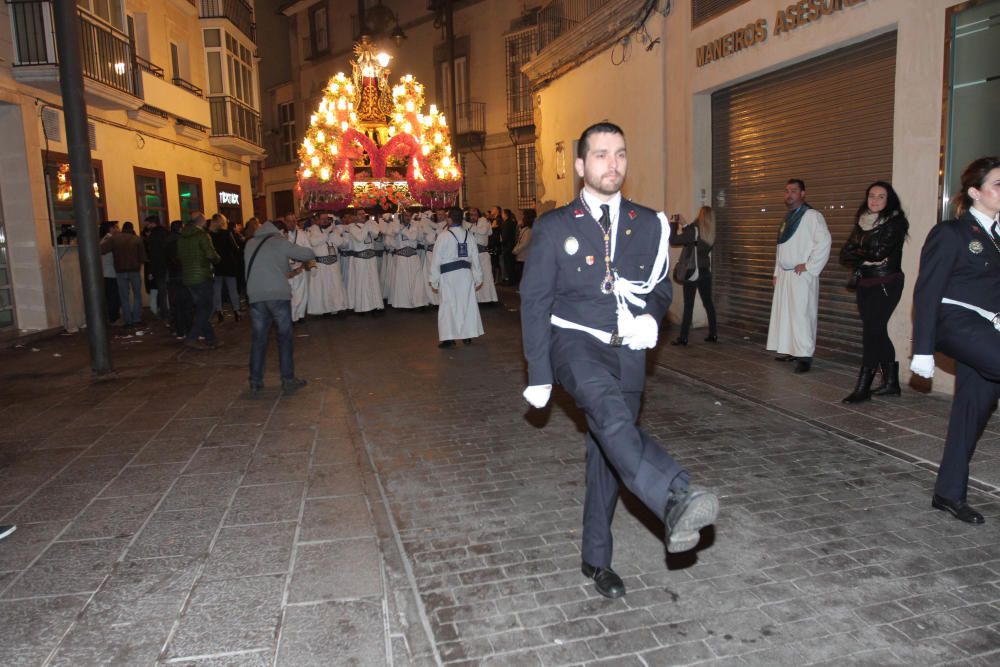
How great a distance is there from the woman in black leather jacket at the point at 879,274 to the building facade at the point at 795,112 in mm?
693

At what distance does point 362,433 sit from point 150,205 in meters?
15.5

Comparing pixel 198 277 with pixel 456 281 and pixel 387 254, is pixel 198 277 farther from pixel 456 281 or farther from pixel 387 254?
pixel 387 254

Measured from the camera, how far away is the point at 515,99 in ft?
89.8

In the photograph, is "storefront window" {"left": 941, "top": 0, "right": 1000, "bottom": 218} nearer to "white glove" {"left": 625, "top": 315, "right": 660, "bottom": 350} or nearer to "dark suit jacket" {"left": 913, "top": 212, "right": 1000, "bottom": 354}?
"dark suit jacket" {"left": 913, "top": 212, "right": 1000, "bottom": 354}

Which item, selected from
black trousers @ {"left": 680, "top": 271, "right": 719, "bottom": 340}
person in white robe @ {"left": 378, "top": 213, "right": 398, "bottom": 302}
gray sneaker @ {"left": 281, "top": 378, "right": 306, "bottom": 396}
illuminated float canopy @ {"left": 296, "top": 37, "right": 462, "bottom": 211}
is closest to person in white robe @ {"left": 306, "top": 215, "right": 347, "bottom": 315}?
person in white robe @ {"left": 378, "top": 213, "right": 398, "bottom": 302}

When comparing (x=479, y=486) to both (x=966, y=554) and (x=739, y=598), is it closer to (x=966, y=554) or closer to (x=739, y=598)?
(x=739, y=598)

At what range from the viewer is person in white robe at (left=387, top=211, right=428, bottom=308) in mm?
16156

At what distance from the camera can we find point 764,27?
32.6ft

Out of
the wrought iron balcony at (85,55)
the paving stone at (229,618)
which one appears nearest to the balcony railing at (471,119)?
the wrought iron balcony at (85,55)

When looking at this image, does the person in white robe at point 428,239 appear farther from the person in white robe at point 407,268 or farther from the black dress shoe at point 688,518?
the black dress shoe at point 688,518

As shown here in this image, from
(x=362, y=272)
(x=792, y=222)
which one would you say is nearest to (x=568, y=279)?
(x=792, y=222)

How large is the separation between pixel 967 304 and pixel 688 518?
2436 millimetres

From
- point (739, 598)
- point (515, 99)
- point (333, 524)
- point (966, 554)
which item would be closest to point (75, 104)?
point (333, 524)

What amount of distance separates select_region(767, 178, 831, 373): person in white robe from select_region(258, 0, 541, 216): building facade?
57.4 ft
